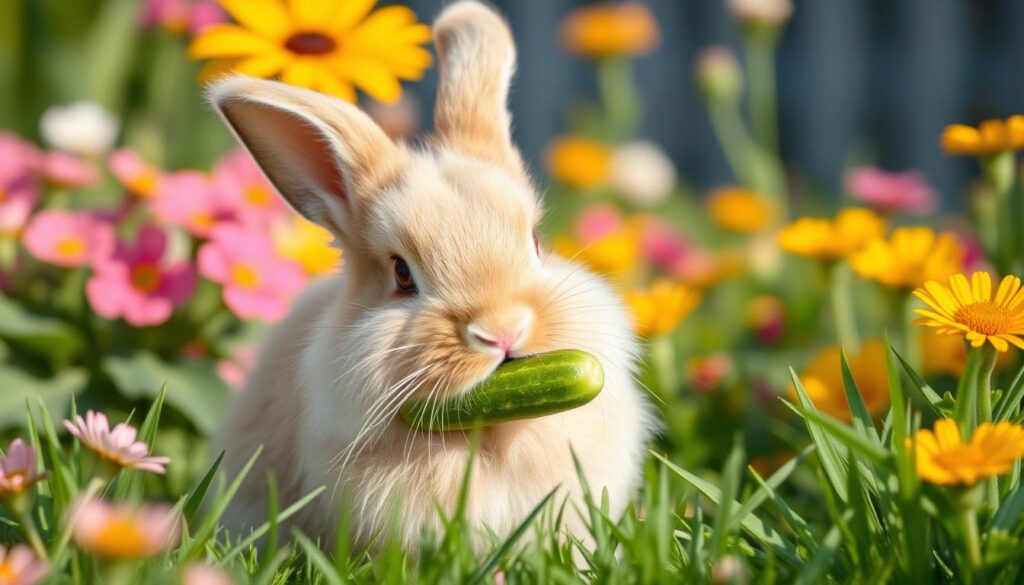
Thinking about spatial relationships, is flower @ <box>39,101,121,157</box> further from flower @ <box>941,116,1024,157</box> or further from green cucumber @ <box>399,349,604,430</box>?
flower @ <box>941,116,1024,157</box>

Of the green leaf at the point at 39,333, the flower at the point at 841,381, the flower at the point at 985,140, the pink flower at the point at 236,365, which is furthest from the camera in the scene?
the pink flower at the point at 236,365

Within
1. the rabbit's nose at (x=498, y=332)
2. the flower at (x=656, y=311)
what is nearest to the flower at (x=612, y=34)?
the flower at (x=656, y=311)

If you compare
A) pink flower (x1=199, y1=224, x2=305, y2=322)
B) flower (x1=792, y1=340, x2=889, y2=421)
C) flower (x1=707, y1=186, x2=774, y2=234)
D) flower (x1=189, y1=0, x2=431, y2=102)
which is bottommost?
flower (x1=707, y1=186, x2=774, y2=234)

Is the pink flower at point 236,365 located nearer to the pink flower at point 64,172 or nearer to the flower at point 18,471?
the pink flower at point 64,172

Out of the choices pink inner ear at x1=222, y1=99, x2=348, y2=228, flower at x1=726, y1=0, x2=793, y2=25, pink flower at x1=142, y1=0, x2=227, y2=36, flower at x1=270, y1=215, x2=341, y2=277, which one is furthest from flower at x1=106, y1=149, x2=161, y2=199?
flower at x1=726, y1=0, x2=793, y2=25

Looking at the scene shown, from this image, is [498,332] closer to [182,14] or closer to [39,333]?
[39,333]

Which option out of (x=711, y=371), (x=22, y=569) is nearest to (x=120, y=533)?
(x=22, y=569)
